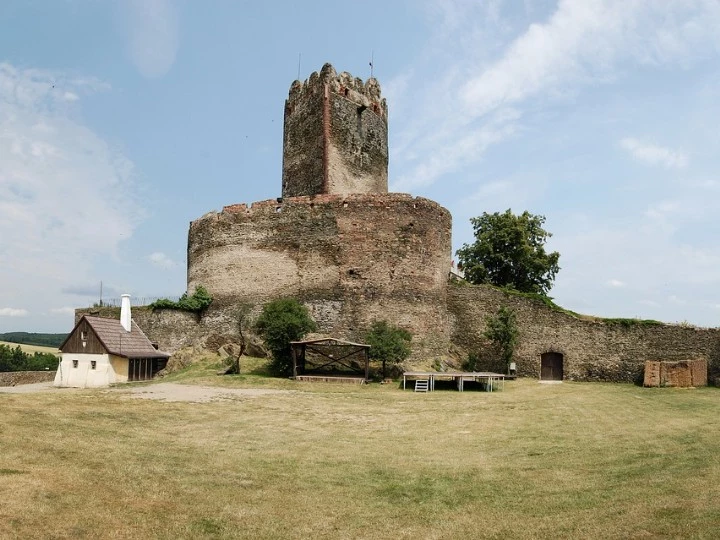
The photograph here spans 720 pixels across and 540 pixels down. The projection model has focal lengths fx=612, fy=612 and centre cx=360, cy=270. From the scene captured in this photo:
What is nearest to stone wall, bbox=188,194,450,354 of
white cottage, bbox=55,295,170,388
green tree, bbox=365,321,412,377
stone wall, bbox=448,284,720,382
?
stone wall, bbox=448,284,720,382

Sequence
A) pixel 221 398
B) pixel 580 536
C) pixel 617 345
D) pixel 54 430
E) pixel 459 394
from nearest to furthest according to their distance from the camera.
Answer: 1. pixel 580 536
2. pixel 54 430
3. pixel 221 398
4. pixel 459 394
5. pixel 617 345

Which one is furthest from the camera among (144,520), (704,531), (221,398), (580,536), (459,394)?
(459,394)

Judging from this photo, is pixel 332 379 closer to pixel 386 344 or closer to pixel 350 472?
pixel 386 344

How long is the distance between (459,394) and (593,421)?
22.0ft

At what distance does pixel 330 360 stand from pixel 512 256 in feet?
49.1

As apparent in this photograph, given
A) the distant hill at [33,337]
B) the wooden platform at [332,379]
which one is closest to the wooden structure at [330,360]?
the wooden platform at [332,379]

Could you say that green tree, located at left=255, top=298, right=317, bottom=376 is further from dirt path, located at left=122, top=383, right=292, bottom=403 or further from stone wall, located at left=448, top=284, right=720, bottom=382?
stone wall, located at left=448, top=284, right=720, bottom=382

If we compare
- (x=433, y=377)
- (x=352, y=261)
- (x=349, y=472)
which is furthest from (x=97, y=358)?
(x=349, y=472)

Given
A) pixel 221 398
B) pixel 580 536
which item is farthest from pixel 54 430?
pixel 580 536

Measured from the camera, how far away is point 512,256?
35.4m

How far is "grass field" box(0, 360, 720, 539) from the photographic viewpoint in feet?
22.8

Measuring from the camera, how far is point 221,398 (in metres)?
17.7

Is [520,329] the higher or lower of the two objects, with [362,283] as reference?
lower

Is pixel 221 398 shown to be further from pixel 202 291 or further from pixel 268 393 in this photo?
pixel 202 291
